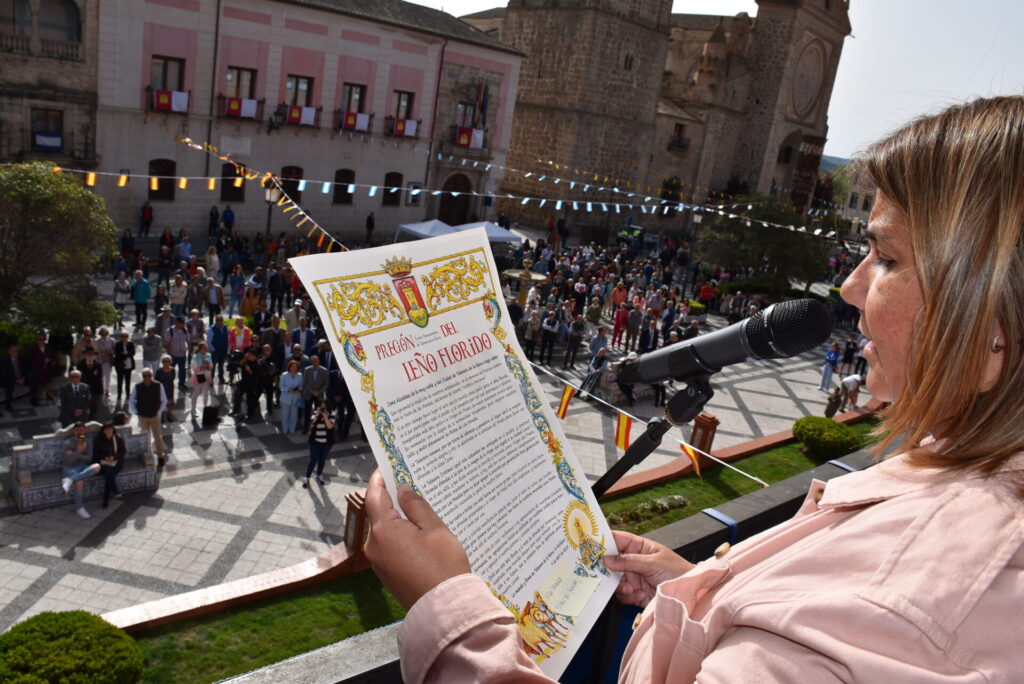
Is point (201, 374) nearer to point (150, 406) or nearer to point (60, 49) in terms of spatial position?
point (150, 406)

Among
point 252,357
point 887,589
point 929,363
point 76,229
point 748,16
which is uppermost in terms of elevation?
point 748,16

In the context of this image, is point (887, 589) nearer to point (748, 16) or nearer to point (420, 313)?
point (420, 313)

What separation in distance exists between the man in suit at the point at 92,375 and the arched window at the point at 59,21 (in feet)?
47.3

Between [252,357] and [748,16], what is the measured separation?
1735 inches

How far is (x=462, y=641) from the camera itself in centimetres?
144

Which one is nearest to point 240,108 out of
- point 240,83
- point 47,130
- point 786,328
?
point 240,83

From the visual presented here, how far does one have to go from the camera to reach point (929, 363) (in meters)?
1.27

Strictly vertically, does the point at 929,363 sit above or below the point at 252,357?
above

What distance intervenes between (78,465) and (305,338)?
5455 millimetres

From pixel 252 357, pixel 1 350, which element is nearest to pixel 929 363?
pixel 252 357

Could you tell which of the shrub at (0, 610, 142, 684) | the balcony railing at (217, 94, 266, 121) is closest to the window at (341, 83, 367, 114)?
the balcony railing at (217, 94, 266, 121)

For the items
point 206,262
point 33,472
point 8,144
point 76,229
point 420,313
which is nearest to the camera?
point 420,313

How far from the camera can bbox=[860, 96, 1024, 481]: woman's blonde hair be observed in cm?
119

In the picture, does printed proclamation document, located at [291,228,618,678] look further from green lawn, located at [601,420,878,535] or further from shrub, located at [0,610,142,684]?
green lawn, located at [601,420,878,535]
